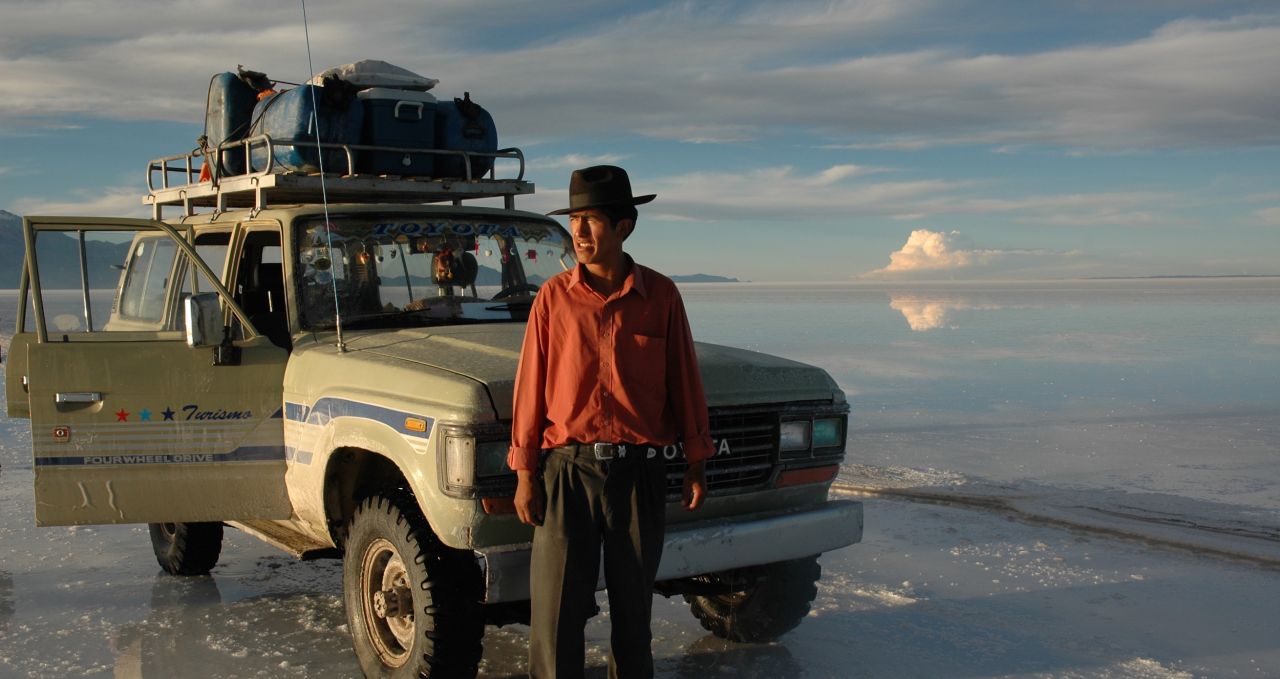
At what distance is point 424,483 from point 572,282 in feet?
3.01

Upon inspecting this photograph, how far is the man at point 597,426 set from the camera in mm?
3699

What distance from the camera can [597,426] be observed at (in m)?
3.69

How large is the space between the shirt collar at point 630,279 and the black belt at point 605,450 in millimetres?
459

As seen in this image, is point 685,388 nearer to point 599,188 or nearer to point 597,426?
point 597,426

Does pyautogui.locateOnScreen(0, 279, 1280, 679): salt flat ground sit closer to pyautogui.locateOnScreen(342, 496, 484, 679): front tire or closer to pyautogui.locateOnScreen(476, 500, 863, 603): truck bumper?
pyautogui.locateOnScreen(342, 496, 484, 679): front tire

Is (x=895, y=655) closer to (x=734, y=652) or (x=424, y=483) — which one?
(x=734, y=652)

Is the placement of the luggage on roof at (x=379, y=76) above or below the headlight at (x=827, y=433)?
above

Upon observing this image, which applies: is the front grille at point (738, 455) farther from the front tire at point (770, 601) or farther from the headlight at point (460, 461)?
the headlight at point (460, 461)

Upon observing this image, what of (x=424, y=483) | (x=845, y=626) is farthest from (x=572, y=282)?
(x=845, y=626)

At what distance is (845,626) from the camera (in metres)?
5.46

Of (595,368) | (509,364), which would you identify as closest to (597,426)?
(595,368)

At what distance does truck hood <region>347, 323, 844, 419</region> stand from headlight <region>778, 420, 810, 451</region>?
0.10 m

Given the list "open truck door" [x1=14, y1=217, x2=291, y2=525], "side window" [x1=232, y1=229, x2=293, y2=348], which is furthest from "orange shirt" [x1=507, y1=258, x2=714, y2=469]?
"side window" [x1=232, y1=229, x2=293, y2=348]

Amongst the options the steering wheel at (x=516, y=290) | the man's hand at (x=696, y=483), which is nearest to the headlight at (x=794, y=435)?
the man's hand at (x=696, y=483)
